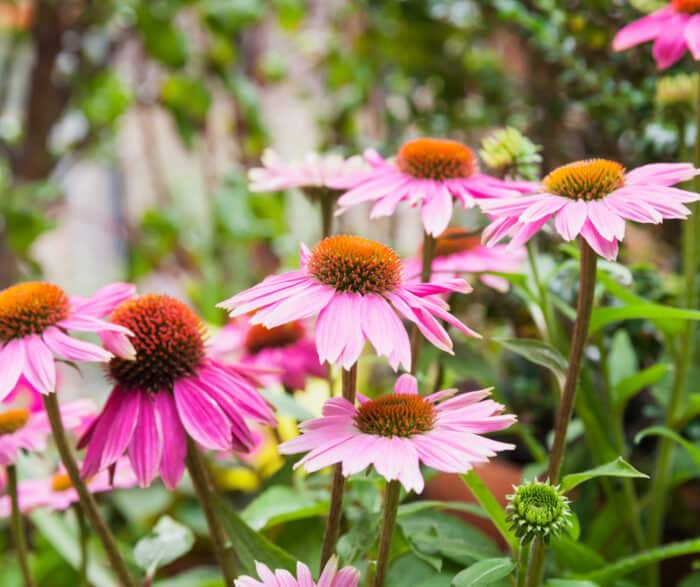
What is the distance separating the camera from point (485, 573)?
0.98 ft

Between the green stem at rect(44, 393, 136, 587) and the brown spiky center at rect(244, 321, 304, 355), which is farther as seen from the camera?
the brown spiky center at rect(244, 321, 304, 355)

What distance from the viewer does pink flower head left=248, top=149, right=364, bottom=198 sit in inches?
17.1

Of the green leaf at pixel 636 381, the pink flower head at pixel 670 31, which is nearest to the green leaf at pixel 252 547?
the green leaf at pixel 636 381

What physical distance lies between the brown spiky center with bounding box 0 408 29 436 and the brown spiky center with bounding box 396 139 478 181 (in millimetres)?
237

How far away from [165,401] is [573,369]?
176 mm

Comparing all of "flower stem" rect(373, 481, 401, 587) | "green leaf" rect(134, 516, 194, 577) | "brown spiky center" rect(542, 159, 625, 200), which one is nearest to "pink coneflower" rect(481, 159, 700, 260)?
"brown spiky center" rect(542, 159, 625, 200)

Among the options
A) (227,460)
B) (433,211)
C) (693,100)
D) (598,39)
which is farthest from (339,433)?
(598,39)

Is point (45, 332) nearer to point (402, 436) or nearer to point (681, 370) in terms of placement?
point (402, 436)

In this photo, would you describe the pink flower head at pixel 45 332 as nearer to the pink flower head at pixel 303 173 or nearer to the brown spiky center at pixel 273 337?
the pink flower head at pixel 303 173

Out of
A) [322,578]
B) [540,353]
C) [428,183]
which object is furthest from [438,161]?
[322,578]

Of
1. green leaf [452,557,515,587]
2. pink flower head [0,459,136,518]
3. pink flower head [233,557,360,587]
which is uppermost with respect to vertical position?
pink flower head [233,557,360,587]

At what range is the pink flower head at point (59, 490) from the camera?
42 cm

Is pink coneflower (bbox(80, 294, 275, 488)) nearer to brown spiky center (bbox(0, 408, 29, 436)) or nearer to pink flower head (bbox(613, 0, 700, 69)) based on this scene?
brown spiky center (bbox(0, 408, 29, 436))

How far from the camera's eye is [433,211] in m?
0.38
